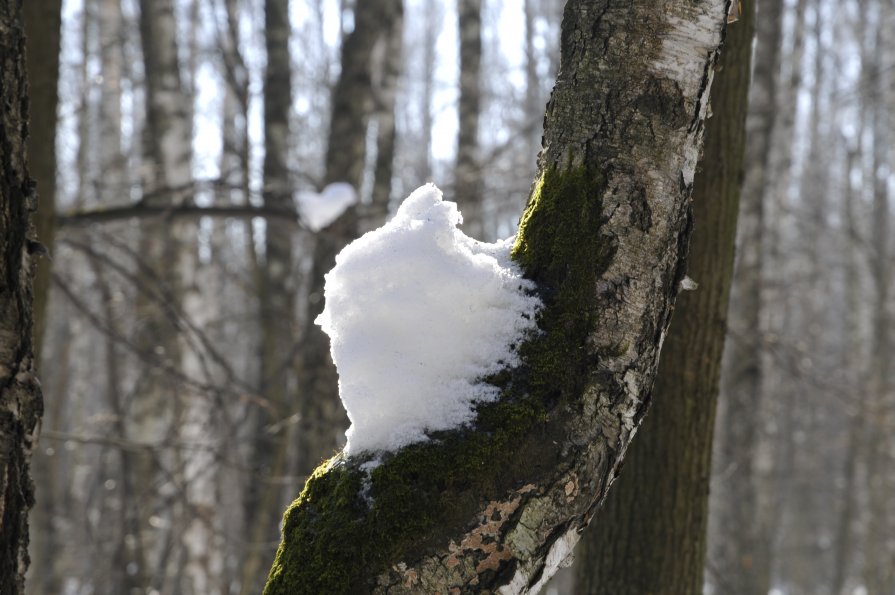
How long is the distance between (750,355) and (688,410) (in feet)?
A: 12.0

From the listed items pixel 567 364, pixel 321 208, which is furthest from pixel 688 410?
pixel 321 208

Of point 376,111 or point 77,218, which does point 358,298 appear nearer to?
point 77,218

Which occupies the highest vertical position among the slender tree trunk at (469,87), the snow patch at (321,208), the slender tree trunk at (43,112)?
the slender tree trunk at (469,87)

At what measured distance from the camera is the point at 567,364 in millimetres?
1251

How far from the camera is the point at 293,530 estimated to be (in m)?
1.28

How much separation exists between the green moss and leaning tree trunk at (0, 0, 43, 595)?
1.57 ft

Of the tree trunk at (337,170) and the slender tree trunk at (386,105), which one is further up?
the slender tree trunk at (386,105)

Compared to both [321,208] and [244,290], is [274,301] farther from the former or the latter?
[321,208]

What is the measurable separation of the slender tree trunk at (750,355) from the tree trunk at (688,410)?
3.46 m

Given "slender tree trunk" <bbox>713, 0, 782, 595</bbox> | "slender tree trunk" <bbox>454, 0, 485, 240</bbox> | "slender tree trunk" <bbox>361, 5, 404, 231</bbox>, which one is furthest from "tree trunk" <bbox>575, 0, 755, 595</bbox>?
"slender tree trunk" <bbox>454, 0, 485, 240</bbox>

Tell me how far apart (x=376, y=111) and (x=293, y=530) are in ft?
18.8

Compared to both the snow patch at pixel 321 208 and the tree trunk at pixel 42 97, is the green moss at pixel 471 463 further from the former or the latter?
the snow patch at pixel 321 208

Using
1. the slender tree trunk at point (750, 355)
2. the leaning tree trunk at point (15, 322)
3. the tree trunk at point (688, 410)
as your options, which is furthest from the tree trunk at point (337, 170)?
the leaning tree trunk at point (15, 322)

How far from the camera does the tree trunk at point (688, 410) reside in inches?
101
